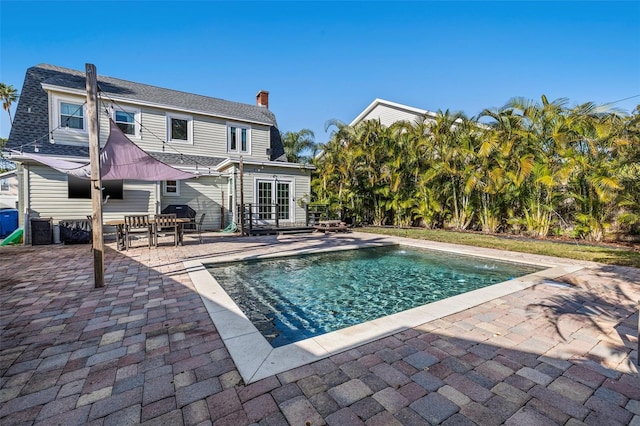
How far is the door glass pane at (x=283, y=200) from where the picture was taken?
44.1 ft

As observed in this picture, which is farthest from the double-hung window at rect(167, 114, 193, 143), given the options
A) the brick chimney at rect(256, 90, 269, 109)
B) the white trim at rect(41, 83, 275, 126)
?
the brick chimney at rect(256, 90, 269, 109)

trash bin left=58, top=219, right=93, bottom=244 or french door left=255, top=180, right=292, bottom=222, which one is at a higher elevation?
french door left=255, top=180, right=292, bottom=222

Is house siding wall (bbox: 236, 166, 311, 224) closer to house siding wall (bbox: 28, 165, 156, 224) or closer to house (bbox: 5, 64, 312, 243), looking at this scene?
house (bbox: 5, 64, 312, 243)

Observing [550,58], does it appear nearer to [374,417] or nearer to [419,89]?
[419,89]

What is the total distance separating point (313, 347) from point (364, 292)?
2.51 m

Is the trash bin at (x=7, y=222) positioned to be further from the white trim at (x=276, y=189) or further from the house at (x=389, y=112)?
the house at (x=389, y=112)

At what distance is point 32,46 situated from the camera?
11.8 metres

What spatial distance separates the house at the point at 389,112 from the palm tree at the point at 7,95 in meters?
30.0

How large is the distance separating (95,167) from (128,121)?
10.3 m

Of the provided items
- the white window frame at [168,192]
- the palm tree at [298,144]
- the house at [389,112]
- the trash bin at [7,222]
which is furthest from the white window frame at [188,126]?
the house at [389,112]

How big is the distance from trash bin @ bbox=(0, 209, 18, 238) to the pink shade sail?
22.9 ft

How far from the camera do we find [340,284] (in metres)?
5.38

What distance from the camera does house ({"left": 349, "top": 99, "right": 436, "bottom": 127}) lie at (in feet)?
53.9

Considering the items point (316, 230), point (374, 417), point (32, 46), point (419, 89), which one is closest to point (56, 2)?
point (32, 46)
